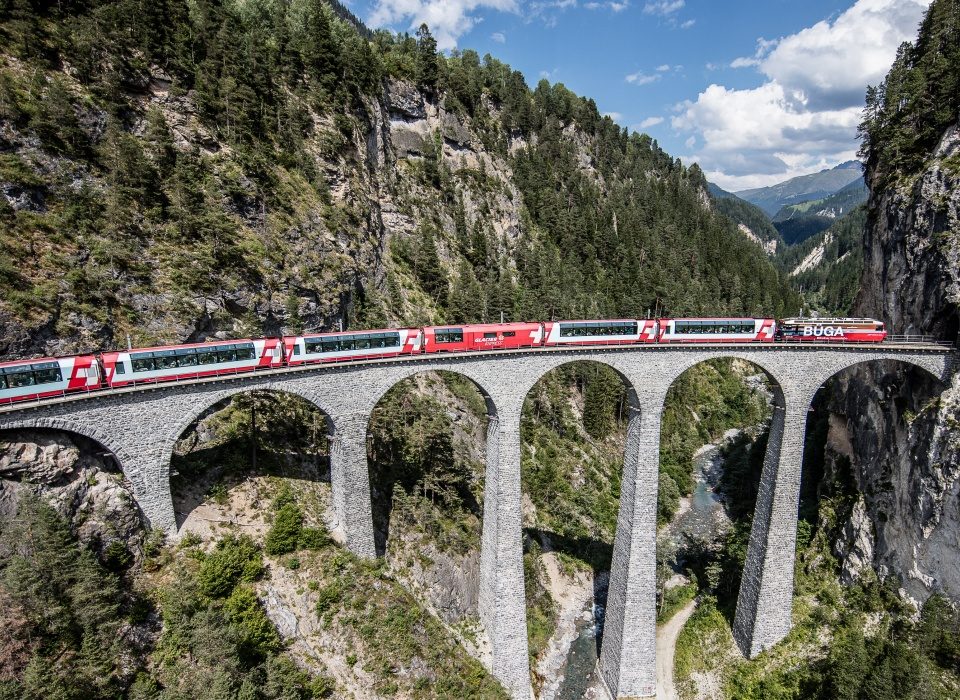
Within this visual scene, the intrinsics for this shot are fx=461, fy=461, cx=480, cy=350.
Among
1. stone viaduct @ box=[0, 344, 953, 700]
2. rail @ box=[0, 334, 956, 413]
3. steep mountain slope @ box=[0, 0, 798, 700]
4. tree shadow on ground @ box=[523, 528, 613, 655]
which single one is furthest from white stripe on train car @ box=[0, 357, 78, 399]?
tree shadow on ground @ box=[523, 528, 613, 655]

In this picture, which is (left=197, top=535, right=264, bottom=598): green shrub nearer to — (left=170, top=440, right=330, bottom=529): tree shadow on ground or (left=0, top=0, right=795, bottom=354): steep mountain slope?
(left=170, top=440, right=330, bottom=529): tree shadow on ground

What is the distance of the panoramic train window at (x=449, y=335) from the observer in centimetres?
3027

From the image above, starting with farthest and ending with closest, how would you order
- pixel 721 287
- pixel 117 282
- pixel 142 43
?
1. pixel 721 287
2. pixel 142 43
3. pixel 117 282

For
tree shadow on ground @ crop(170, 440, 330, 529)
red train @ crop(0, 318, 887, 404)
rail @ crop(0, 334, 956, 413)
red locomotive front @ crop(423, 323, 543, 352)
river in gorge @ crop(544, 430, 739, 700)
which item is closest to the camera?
red train @ crop(0, 318, 887, 404)

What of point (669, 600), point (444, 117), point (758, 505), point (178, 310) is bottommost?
point (669, 600)

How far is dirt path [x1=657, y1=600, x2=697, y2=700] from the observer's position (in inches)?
1314

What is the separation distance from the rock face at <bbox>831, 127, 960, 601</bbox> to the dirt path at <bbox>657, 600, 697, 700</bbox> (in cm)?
1304

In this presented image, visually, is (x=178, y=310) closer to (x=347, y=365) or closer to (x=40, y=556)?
(x=347, y=365)

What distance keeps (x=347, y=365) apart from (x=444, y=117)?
224 ft

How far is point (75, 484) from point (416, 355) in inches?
722

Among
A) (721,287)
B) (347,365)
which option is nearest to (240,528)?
(347,365)

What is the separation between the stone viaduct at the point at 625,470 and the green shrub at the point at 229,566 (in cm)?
550

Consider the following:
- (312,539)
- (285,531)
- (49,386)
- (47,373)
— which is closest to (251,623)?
(285,531)

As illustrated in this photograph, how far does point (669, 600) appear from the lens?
40.4m
